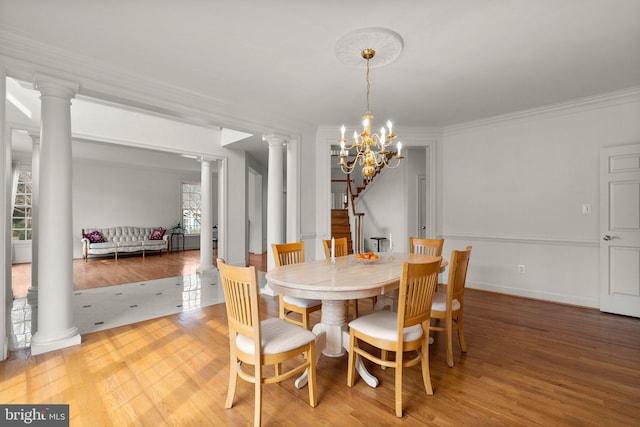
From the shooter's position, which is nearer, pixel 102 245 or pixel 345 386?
pixel 345 386

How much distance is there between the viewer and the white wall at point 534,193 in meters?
3.90

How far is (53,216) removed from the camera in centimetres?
273

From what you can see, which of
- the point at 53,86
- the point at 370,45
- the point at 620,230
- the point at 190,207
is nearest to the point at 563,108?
the point at 620,230

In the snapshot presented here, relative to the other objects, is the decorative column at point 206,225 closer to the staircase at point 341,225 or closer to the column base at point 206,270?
the column base at point 206,270

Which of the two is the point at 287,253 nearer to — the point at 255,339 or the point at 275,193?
the point at 255,339

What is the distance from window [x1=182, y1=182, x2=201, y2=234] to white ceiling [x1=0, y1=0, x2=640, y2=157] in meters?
7.10

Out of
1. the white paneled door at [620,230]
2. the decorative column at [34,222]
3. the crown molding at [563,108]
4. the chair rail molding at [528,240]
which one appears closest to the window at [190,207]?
the decorative column at [34,222]

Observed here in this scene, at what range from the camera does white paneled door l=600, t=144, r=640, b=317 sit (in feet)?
11.7

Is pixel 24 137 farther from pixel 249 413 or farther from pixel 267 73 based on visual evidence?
pixel 249 413

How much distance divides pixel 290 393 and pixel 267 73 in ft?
9.19

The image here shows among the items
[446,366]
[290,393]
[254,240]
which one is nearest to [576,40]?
[446,366]

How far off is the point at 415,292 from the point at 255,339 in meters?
0.98

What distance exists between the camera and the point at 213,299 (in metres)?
4.38

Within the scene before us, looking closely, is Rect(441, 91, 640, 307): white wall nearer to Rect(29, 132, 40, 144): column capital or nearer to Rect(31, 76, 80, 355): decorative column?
Rect(31, 76, 80, 355): decorative column
